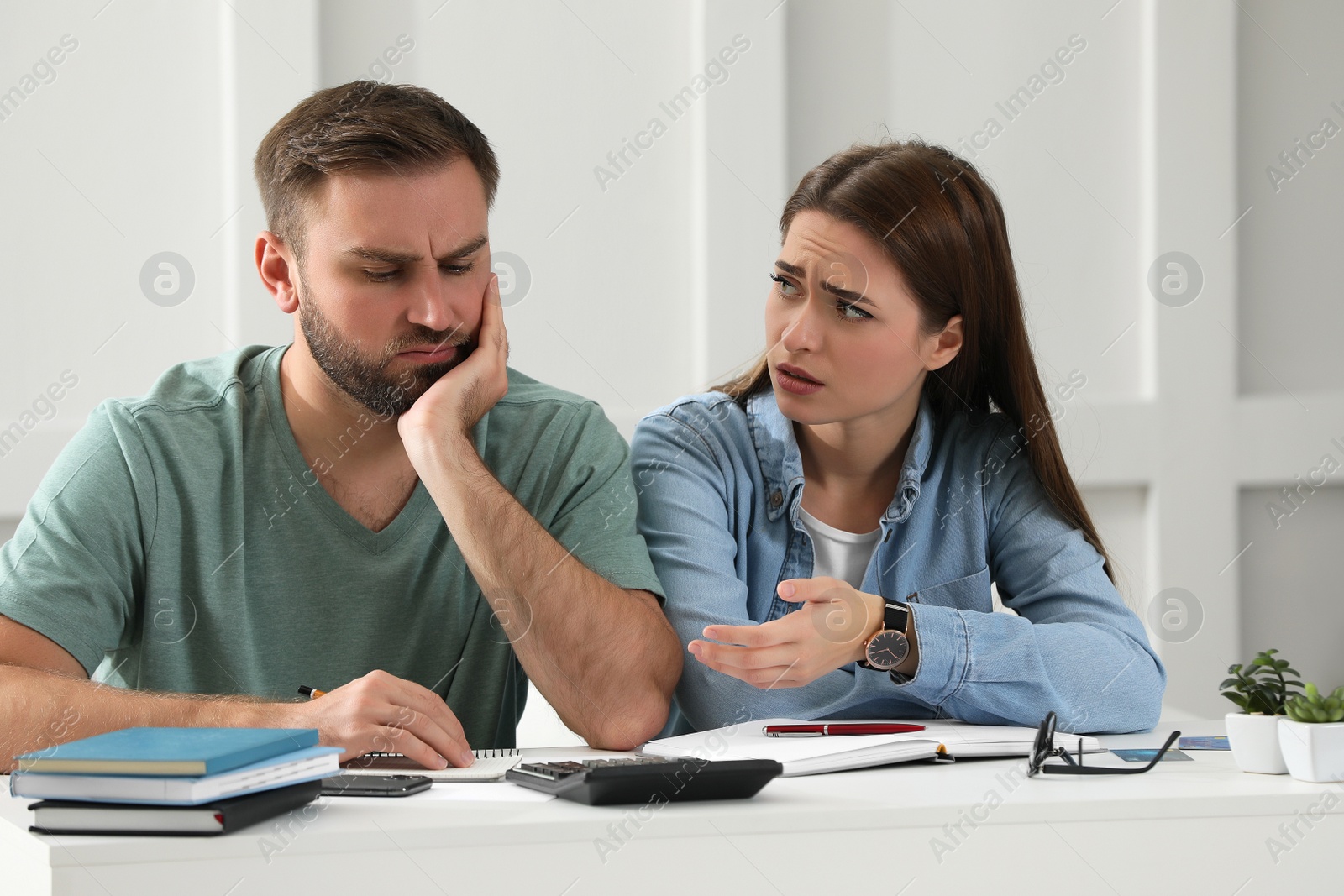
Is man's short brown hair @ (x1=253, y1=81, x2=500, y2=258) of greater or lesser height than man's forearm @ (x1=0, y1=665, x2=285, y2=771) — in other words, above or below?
above

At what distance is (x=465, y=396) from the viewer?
1.64 m

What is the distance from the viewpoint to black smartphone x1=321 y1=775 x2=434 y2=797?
3.51 feet

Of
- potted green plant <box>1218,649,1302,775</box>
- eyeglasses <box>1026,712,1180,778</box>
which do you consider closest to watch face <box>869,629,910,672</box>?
eyeglasses <box>1026,712,1180,778</box>

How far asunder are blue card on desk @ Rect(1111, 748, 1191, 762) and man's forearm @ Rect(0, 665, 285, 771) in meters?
0.95

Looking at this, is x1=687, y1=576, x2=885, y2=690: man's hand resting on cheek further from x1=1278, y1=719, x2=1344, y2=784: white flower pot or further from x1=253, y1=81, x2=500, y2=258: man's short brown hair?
x1=253, y1=81, x2=500, y2=258: man's short brown hair

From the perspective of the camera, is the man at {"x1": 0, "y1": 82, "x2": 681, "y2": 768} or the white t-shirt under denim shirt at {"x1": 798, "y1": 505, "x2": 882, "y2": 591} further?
the white t-shirt under denim shirt at {"x1": 798, "y1": 505, "x2": 882, "y2": 591}

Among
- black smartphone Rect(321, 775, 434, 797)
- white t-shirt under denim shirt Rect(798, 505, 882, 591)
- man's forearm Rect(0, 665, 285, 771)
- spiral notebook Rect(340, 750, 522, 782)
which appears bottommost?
spiral notebook Rect(340, 750, 522, 782)

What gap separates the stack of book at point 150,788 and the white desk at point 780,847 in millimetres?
19

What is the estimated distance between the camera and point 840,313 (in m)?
1.72

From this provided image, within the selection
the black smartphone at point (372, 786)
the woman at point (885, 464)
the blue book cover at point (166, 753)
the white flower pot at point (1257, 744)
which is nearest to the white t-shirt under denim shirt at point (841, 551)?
the woman at point (885, 464)

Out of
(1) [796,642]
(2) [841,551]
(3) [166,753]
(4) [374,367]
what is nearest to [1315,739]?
(1) [796,642]

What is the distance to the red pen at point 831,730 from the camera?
1340 mm

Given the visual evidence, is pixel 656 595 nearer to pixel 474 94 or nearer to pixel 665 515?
pixel 665 515

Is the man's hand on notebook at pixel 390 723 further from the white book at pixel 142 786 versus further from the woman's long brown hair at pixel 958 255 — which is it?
the woman's long brown hair at pixel 958 255
